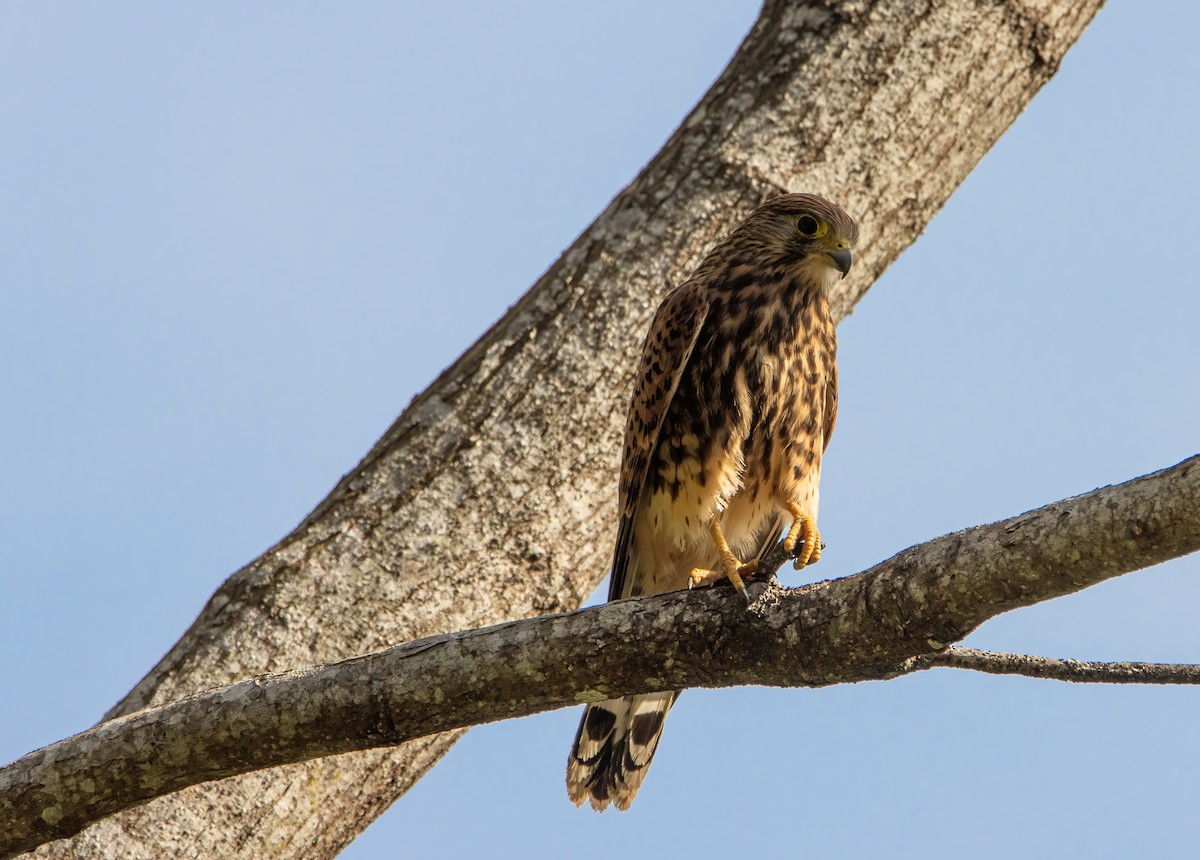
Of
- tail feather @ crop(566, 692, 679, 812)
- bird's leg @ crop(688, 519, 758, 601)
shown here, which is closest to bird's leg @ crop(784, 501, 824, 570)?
bird's leg @ crop(688, 519, 758, 601)

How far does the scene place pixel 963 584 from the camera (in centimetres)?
217

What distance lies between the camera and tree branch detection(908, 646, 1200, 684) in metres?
2.32

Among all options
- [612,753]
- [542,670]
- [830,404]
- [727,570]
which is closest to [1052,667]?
[727,570]

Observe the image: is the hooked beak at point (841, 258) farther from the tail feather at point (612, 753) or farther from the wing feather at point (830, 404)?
the tail feather at point (612, 753)

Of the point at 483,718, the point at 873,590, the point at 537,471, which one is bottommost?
the point at 483,718

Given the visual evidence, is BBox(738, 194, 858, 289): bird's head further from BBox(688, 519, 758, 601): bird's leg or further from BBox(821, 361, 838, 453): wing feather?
BBox(688, 519, 758, 601): bird's leg

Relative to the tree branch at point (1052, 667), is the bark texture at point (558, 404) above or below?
above

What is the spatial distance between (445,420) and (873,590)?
181cm

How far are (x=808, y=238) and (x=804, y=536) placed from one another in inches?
37.4

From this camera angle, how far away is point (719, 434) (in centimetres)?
349

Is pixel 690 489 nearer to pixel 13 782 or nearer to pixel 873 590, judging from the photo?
pixel 873 590

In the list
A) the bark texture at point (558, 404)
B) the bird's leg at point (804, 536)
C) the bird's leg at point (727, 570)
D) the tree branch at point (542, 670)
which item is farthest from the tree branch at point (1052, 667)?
the bark texture at point (558, 404)

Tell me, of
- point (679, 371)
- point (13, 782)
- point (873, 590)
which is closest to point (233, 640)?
point (13, 782)

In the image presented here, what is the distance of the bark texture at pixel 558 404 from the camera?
140 inches
